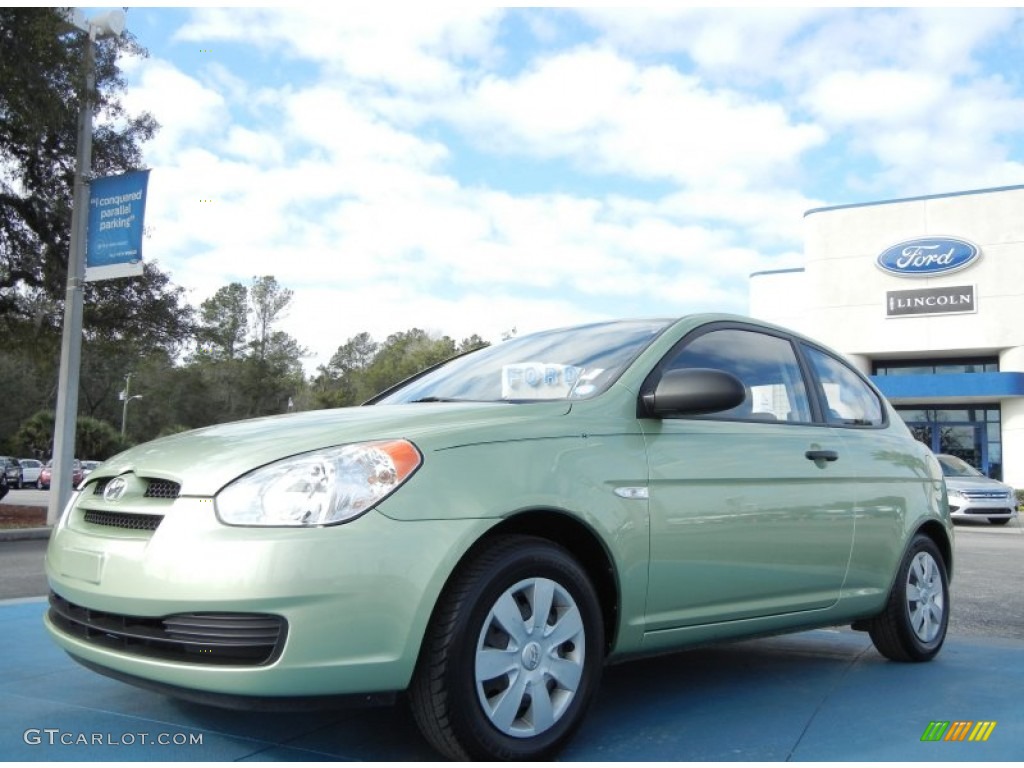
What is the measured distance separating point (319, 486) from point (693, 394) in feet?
4.71

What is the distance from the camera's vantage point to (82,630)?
3188 millimetres

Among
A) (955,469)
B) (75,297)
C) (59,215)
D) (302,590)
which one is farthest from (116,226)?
(955,469)

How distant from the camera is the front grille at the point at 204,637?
276 cm

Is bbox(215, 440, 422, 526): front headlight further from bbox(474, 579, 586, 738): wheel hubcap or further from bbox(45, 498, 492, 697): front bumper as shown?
bbox(474, 579, 586, 738): wheel hubcap

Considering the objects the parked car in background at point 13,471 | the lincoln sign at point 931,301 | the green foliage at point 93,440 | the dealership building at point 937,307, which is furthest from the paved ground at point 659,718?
the green foliage at point 93,440

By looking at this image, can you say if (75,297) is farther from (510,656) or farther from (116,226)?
(510,656)

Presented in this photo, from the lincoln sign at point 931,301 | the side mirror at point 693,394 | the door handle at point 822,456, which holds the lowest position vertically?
the door handle at point 822,456

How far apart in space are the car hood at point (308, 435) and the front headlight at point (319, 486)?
1.9 inches

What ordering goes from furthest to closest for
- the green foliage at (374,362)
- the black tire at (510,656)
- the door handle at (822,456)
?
the green foliage at (374,362) → the door handle at (822,456) → the black tire at (510,656)

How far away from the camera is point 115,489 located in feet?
10.7

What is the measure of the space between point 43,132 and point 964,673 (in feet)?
44.1

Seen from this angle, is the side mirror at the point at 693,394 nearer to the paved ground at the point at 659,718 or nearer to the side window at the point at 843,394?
the paved ground at the point at 659,718

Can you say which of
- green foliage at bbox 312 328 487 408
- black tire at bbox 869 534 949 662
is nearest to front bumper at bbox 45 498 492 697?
black tire at bbox 869 534 949 662

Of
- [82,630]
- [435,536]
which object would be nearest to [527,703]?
[435,536]
